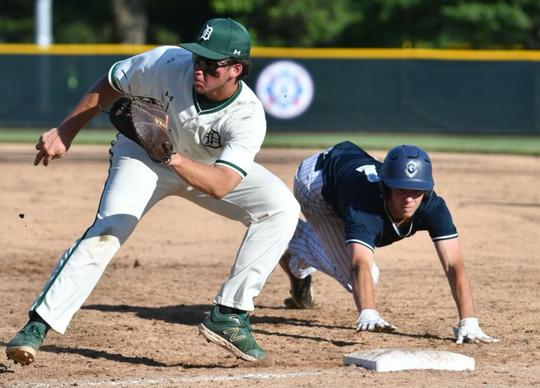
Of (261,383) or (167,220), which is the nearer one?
(261,383)

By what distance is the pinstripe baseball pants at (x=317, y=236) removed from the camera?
6.33 m

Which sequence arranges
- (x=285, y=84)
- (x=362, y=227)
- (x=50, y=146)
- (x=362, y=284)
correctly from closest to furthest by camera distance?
(x=50, y=146) < (x=362, y=284) < (x=362, y=227) < (x=285, y=84)

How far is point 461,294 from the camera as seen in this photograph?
5.71 meters

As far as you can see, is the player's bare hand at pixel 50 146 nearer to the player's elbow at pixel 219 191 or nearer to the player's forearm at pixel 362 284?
the player's elbow at pixel 219 191

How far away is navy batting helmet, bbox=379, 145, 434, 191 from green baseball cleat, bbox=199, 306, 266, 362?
0.98 metres

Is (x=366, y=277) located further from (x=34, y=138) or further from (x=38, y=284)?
(x=34, y=138)

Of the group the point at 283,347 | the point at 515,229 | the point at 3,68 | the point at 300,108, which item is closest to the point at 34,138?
the point at 3,68

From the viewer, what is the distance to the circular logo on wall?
61.7 ft

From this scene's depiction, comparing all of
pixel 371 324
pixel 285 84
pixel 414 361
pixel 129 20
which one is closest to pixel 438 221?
pixel 371 324

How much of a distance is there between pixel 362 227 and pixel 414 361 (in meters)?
0.82

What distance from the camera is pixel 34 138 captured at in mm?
18516

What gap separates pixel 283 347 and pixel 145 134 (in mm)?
1619

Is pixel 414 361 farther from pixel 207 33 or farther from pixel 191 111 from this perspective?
pixel 207 33

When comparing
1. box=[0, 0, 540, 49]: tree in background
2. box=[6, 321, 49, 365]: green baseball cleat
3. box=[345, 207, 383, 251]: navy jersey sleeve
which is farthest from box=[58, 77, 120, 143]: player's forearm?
box=[0, 0, 540, 49]: tree in background
